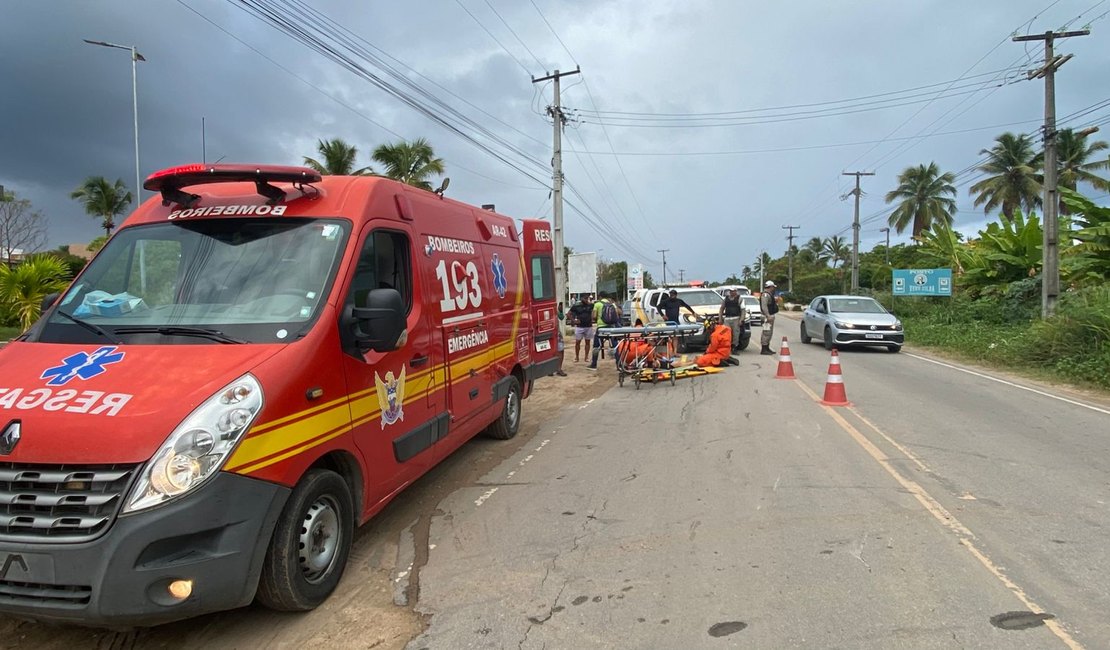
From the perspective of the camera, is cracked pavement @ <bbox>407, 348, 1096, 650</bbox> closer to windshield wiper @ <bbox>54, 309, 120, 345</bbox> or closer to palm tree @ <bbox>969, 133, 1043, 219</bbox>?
windshield wiper @ <bbox>54, 309, 120, 345</bbox>

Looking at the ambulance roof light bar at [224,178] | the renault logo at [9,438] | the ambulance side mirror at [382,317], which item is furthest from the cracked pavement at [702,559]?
the ambulance roof light bar at [224,178]

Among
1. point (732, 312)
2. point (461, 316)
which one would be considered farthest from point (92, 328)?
point (732, 312)

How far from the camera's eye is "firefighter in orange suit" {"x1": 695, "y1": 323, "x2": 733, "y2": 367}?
13.9 meters

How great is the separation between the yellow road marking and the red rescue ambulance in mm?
3683

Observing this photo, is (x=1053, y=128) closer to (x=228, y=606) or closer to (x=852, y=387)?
(x=852, y=387)

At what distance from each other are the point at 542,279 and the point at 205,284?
19.3ft

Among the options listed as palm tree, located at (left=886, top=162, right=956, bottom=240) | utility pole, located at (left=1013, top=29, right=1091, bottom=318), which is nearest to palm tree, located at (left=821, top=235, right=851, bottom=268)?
palm tree, located at (left=886, top=162, right=956, bottom=240)

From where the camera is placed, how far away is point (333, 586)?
3717mm

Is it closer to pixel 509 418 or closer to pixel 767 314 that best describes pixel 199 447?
pixel 509 418

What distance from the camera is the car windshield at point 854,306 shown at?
61.3 ft

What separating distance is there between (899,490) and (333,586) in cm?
438

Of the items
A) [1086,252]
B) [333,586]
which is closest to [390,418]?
[333,586]

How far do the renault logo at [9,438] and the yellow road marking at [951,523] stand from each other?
4787 millimetres

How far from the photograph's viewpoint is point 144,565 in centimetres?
274
